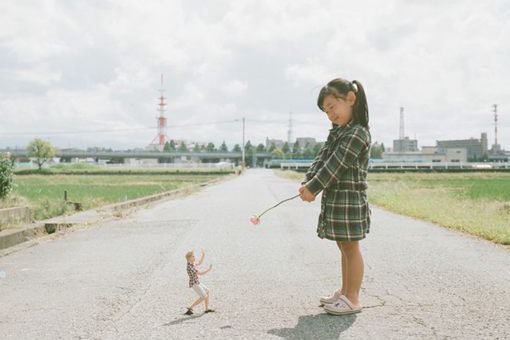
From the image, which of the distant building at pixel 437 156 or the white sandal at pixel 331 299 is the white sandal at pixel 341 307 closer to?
the white sandal at pixel 331 299

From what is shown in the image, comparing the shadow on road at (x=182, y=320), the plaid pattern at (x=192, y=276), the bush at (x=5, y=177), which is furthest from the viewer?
the bush at (x=5, y=177)

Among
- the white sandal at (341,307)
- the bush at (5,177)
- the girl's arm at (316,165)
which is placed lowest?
the white sandal at (341,307)

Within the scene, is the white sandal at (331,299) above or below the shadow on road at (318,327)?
above

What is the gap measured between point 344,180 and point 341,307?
2.92 feet

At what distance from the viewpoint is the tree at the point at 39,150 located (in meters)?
112

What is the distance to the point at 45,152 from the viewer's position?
113 m

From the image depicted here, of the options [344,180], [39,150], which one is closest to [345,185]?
[344,180]

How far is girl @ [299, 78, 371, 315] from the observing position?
3650mm

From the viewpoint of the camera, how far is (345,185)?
3723 millimetres

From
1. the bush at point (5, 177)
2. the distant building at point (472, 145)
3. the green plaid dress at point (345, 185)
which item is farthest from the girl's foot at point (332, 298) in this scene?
the distant building at point (472, 145)

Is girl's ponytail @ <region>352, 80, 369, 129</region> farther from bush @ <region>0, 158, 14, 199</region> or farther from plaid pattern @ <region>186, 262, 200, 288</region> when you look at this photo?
bush @ <region>0, 158, 14, 199</region>

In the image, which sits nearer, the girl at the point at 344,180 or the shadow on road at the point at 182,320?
the shadow on road at the point at 182,320

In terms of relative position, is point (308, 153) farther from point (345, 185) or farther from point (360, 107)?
point (345, 185)

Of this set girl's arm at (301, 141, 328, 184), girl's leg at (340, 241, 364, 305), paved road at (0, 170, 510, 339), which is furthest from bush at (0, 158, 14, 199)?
girl's leg at (340, 241, 364, 305)
